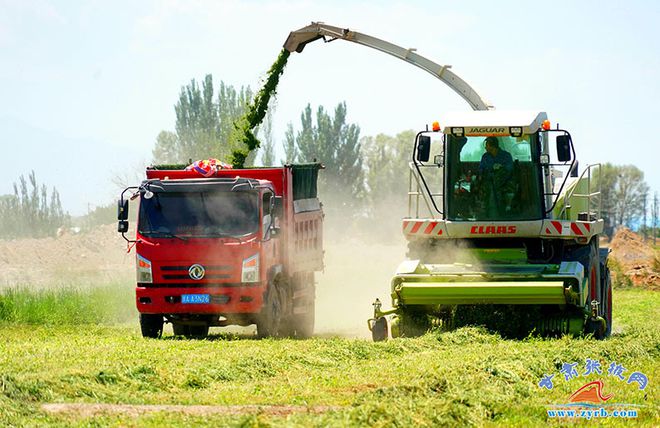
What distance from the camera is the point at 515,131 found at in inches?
692

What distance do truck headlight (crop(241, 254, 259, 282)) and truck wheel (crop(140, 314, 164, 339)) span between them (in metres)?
1.83

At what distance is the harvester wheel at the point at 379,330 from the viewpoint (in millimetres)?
17062

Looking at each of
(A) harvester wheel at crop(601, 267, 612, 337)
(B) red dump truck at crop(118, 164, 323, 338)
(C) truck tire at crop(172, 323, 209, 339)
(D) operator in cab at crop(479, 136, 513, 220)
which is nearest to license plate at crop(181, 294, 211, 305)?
(B) red dump truck at crop(118, 164, 323, 338)

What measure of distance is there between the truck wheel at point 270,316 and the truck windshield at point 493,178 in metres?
3.39

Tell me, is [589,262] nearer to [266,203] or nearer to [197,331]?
[266,203]

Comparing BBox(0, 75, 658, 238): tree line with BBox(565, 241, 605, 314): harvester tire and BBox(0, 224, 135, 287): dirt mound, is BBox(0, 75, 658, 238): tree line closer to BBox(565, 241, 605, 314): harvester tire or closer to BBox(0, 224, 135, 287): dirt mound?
BBox(0, 224, 135, 287): dirt mound

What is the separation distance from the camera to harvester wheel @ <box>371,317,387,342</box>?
1706 cm

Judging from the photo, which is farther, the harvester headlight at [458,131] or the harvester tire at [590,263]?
the harvester tire at [590,263]

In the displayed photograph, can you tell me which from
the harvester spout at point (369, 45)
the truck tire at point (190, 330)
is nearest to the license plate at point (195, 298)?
the truck tire at point (190, 330)

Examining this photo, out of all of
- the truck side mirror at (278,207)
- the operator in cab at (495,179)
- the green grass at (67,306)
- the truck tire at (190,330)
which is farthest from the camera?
the green grass at (67,306)

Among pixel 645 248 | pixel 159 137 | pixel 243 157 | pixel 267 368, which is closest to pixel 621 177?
pixel 645 248

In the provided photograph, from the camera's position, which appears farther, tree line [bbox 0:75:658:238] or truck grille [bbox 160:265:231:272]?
tree line [bbox 0:75:658:238]

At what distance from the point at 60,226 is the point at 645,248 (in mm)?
34242

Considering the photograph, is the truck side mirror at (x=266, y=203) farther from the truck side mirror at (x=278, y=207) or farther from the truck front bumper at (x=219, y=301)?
the truck front bumper at (x=219, y=301)
